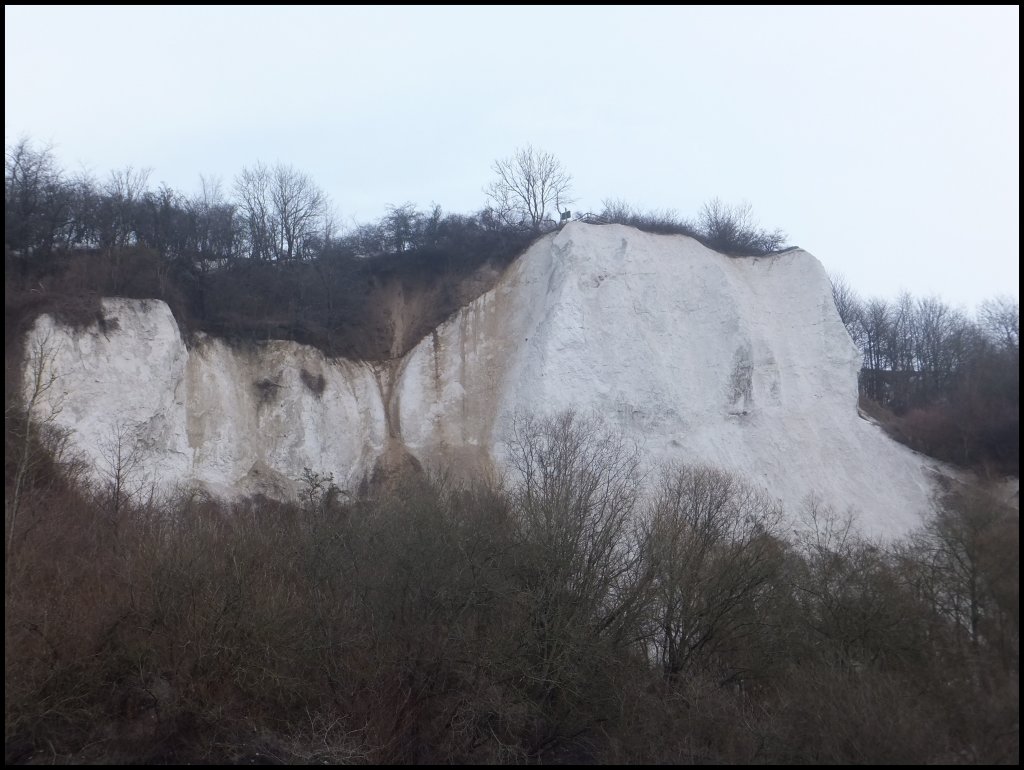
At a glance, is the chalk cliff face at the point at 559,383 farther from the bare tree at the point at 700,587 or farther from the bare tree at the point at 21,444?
the bare tree at the point at 700,587

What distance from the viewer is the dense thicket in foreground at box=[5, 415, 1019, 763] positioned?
10.7 metres

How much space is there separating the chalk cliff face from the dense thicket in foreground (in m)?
5.55

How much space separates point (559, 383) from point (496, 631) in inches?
494

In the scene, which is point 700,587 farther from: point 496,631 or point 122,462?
point 122,462

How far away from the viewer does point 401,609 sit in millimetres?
14766

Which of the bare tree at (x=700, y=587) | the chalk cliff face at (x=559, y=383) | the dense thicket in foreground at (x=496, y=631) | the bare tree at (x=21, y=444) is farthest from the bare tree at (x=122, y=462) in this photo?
the bare tree at (x=700, y=587)

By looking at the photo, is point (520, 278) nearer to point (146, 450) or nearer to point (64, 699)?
point (146, 450)

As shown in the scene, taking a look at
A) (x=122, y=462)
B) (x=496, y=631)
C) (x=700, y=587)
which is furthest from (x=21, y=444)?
(x=700, y=587)

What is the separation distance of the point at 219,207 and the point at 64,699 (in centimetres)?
2217

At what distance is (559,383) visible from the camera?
26.1m

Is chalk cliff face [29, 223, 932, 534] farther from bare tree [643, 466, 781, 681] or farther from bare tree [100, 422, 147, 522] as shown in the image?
bare tree [643, 466, 781, 681]

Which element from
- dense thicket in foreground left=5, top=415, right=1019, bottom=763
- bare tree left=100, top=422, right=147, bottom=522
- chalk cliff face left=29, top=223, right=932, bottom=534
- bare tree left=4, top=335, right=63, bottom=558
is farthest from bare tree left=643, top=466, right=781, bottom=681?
bare tree left=100, top=422, right=147, bottom=522

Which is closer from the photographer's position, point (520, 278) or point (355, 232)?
point (520, 278)

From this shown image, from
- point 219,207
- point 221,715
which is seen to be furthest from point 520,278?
point 221,715
